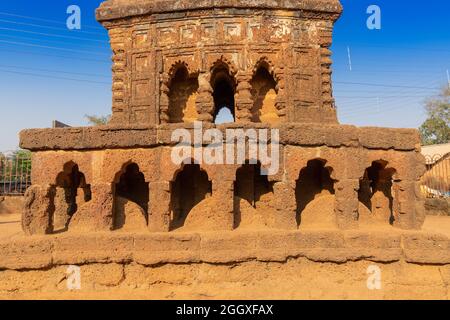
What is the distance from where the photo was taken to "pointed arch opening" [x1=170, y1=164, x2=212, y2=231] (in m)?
6.95

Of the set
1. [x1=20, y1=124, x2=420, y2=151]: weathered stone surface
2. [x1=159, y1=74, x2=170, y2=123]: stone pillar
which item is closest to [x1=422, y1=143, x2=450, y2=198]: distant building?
[x1=20, y1=124, x2=420, y2=151]: weathered stone surface

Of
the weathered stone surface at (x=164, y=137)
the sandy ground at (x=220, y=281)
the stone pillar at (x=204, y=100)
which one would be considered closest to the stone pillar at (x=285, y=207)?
the sandy ground at (x=220, y=281)

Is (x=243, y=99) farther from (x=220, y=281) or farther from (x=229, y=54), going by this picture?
(x=220, y=281)

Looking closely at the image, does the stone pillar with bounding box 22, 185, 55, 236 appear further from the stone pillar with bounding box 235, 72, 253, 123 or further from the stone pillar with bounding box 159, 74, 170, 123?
the stone pillar with bounding box 235, 72, 253, 123

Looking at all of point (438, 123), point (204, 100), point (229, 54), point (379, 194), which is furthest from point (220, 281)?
point (438, 123)

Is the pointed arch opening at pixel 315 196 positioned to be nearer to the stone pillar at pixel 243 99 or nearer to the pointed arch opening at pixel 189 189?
the pointed arch opening at pixel 189 189

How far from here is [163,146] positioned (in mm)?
5637

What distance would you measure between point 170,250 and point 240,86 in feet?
15.6

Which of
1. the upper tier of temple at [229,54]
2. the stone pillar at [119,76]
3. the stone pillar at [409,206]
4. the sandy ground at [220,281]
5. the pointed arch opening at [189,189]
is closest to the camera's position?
the sandy ground at [220,281]

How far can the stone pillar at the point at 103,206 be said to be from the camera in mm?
5609

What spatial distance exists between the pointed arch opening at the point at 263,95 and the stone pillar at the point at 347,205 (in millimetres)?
3534

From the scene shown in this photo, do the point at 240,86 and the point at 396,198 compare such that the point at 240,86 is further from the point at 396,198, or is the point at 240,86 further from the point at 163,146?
the point at 396,198

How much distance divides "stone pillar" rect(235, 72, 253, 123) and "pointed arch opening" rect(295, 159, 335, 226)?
7.23 feet

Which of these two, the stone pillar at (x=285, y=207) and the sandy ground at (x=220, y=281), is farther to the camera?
the stone pillar at (x=285, y=207)
